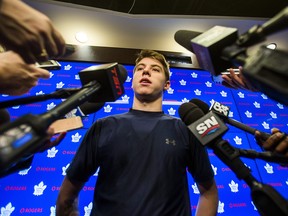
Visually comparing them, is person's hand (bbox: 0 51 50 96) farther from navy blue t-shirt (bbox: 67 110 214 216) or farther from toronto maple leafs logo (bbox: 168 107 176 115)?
toronto maple leafs logo (bbox: 168 107 176 115)

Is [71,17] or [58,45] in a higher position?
[58,45]

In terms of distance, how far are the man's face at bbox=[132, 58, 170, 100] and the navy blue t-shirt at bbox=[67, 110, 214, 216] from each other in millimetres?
179

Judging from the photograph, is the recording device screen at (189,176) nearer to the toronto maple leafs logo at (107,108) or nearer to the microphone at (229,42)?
the toronto maple leafs logo at (107,108)

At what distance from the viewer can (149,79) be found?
1428mm

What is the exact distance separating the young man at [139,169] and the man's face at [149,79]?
154mm

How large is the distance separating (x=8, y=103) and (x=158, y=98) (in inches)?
36.7

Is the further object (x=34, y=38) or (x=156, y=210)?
(x=156, y=210)

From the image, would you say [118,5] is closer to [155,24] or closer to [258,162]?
[155,24]

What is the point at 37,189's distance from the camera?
5.30ft

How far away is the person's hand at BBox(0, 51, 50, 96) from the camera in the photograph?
729 mm

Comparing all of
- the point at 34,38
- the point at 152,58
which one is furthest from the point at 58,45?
the point at 152,58

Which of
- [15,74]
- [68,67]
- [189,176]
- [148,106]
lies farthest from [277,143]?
[68,67]

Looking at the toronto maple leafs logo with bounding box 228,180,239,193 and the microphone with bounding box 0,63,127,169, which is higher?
the microphone with bounding box 0,63,127,169

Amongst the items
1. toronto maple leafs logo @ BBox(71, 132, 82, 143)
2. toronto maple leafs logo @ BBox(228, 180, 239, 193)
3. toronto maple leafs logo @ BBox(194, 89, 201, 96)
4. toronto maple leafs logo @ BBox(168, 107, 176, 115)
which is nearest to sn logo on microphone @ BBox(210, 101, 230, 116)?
toronto maple leafs logo @ BBox(228, 180, 239, 193)
